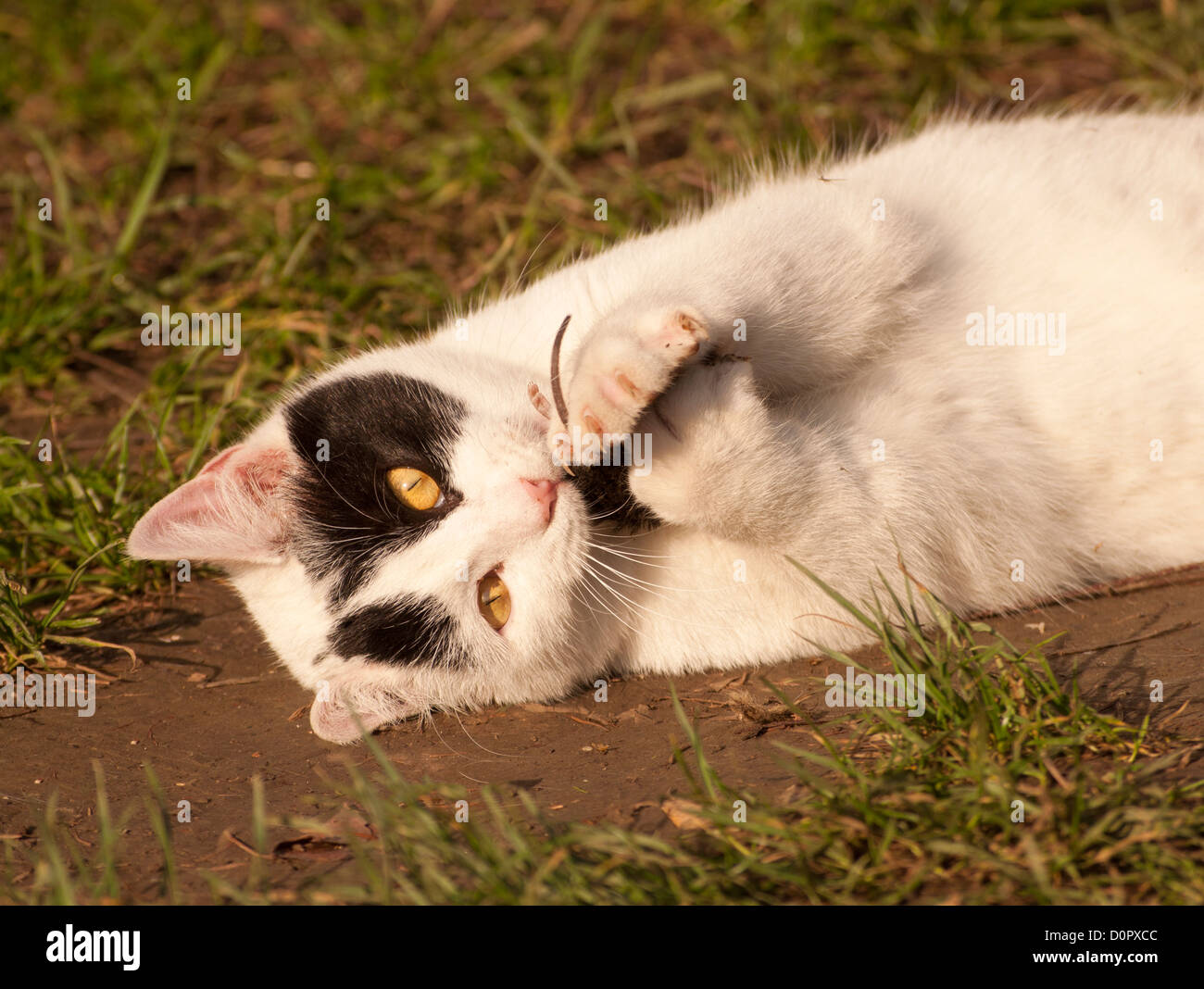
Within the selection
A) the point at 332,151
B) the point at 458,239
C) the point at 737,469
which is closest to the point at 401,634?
the point at 737,469

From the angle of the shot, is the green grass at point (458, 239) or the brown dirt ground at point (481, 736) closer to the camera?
the green grass at point (458, 239)

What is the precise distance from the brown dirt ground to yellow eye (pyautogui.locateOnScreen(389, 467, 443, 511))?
0.57 m

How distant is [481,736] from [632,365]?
1013mm

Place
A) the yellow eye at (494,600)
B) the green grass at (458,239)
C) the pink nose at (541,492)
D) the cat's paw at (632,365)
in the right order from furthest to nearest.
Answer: the yellow eye at (494,600) < the pink nose at (541,492) < the cat's paw at (632,365) < the green grass at (458,239)

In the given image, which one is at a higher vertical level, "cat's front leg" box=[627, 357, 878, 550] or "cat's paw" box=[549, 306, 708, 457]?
"cat's paw" box=[549, 306, 708, 457]

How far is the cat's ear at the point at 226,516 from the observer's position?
2510mm

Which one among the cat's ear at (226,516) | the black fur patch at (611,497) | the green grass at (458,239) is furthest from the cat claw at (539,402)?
the green grass at (458,239)

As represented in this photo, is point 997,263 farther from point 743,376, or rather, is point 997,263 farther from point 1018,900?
point 1018,900

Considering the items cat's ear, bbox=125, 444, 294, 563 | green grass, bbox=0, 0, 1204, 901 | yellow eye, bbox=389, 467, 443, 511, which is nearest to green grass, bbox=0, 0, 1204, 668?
green grass, bbox=0, 0, 1204, 901

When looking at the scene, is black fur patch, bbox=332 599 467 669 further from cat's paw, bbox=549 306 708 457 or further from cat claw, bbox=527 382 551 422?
cat's paw, bbox=549 306 708 457

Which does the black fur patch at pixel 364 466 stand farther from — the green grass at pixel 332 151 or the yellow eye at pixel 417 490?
the green grass at pixel 332 151

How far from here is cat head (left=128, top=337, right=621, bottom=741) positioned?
2.37 meters

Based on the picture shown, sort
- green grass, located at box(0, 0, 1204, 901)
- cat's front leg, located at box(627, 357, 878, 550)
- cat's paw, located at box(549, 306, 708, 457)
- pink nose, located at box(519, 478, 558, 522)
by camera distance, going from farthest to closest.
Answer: pink nose, located at box(519, 478, 558, 522) → cat's front leg, located at box(627, 357, 878, 550) → cat's paw, located at box(549, 306, 708, 457) → green grass, located at box(0, 0, 1204, 901)
